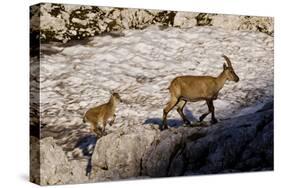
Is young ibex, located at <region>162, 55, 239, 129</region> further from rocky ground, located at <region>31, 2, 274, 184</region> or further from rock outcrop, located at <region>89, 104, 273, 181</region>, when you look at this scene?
rock outcrop, located at <region>89, 104, 273, 181</region>

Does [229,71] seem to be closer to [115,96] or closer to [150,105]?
[150,105]

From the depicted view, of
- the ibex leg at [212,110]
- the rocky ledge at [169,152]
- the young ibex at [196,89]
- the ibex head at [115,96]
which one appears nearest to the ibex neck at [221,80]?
the young ibex at [196,89]

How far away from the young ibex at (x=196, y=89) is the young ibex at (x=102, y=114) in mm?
647

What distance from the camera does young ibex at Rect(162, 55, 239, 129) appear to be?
7.88m

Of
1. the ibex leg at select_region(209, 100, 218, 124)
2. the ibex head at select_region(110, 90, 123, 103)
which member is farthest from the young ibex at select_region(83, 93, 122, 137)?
the ibex leg at select_region(209, 100, 218, 124)

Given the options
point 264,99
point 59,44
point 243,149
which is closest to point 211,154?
point 243,149

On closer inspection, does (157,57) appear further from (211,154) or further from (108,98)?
(211,154)

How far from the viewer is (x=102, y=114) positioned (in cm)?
750

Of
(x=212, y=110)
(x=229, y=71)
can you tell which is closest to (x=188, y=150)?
(x=212, y=110)

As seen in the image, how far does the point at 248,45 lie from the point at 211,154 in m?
1.45

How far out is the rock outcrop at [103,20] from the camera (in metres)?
7.20

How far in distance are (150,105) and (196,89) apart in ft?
2.11

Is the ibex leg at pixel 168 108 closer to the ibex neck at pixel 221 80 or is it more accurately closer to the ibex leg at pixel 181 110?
the ibex leg at pixel 181 110

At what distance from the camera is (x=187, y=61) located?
7.96 metres
